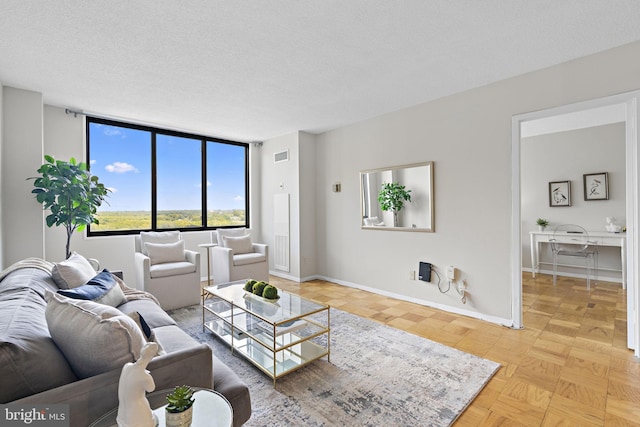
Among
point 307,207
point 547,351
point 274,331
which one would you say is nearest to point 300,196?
A: point 307,207

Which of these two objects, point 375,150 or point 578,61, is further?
point 375,150

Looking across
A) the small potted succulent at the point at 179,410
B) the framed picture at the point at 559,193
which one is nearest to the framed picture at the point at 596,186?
the framed picture at the point at 559,193

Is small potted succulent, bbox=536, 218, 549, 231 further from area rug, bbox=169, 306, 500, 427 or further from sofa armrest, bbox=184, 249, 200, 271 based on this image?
sofa armrest, bbox=184, 249, 200, 271

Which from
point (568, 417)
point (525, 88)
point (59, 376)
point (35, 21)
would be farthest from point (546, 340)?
point (35, 21)

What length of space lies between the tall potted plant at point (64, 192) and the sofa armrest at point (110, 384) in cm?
304

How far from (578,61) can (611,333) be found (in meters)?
2.57

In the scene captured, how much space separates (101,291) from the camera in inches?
77.1

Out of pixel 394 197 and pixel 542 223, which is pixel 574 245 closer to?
pixel 542 223

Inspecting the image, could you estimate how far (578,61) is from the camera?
2.68m

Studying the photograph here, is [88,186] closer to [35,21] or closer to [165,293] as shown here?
[165,293]

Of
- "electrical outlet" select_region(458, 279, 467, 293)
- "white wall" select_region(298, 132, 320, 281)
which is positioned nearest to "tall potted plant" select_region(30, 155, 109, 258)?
"white wall" select_region(298, 132, 320, 281)

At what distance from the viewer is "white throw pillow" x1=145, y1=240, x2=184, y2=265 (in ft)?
12.6

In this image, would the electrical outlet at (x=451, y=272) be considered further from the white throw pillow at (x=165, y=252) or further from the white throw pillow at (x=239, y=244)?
the white throw pillow at (x=165, y=252)

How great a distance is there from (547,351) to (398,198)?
7.27 feet
